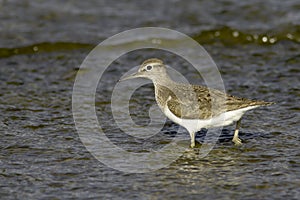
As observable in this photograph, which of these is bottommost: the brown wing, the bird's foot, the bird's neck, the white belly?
the bird's foot

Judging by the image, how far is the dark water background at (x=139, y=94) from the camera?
7.73 m

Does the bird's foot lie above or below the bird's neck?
below

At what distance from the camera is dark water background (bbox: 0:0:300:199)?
304 inches

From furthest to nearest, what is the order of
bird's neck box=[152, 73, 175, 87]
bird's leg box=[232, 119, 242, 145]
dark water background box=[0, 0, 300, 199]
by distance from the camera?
bird's neck box=[152, 73, 175, 87] → bird's leg box=[232, 119, 242, 145] → dark water background box=[0, 0, 300, 199]

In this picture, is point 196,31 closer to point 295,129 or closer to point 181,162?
point 295,129

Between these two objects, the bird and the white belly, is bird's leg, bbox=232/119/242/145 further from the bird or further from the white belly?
the white belly

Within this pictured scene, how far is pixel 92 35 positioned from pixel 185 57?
2792mm

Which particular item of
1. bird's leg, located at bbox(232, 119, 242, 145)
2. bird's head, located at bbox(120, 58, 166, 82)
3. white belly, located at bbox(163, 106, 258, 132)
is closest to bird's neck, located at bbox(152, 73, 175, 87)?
bird's head, located at bbox(120, 58, 166, 82)

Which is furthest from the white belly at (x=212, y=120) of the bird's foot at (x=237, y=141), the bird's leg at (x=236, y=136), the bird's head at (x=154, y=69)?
the bird's head at (x=154, y=69)

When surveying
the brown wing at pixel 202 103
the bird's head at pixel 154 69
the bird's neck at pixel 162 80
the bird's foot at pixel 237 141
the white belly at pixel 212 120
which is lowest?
the bird's foot at pixel 237 141

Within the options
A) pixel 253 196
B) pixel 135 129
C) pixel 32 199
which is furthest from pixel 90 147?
pixel 253 196

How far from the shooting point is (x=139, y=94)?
1173 centimetres

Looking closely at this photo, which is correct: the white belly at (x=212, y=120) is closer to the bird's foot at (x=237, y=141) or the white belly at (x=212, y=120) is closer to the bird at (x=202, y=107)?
the bird at (x=202, y=107)

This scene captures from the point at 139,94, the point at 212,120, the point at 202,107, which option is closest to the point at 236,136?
the point at 212,120
